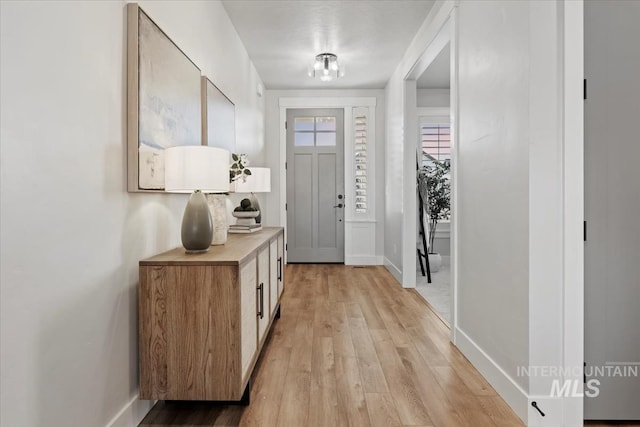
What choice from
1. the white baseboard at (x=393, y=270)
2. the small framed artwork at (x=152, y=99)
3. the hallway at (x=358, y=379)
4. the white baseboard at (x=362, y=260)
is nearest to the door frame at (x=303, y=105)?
the white baseboard at (x=362, y=260)

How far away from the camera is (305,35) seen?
12.7 ft

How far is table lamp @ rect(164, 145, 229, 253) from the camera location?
1743 millimetres

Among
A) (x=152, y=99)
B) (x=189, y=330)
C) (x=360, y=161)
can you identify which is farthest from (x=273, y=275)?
(x=360, y=161)

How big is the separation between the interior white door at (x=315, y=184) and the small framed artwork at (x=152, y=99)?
363 cm

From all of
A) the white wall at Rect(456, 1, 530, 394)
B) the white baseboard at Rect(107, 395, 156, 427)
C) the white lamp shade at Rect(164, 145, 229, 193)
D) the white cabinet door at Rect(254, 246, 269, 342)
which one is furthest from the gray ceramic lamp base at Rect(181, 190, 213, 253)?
the white wall at Rect(456, 1, 530, 394)

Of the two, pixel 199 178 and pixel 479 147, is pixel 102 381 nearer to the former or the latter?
pixel 199 178

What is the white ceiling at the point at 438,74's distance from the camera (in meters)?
4.52

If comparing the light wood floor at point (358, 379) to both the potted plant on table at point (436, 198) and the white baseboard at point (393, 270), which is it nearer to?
the white baseboard at point (393, 270)

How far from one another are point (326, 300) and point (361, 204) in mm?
2297

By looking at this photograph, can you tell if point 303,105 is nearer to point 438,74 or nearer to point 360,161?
point 360,161

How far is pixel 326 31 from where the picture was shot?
149 inches

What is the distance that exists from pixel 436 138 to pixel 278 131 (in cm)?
245

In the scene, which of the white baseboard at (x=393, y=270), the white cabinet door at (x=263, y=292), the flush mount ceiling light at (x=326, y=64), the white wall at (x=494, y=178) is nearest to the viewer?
the white wall at (x=494, y=178)

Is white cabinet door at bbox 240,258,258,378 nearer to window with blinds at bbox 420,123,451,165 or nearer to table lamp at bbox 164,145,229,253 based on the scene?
table lamp at bbox 164,145,229,253
